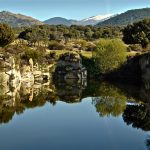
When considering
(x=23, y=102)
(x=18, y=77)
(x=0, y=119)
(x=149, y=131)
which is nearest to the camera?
(x=149, y=131)

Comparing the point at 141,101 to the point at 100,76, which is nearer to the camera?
the point at 141,101

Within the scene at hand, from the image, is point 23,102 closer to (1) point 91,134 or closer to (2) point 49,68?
(1) point 91,134

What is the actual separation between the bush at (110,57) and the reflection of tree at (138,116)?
35881mm

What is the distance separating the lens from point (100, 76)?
9500cm

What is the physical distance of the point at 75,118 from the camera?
168ft

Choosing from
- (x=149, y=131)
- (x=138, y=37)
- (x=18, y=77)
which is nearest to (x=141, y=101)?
(x=149, y=131)

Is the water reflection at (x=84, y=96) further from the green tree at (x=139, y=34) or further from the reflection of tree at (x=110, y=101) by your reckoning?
the green tree at (x=139, y=34)

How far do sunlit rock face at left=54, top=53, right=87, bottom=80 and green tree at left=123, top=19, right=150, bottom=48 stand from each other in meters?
19.4

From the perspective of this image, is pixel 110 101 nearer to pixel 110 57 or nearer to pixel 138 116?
pixel 138 116

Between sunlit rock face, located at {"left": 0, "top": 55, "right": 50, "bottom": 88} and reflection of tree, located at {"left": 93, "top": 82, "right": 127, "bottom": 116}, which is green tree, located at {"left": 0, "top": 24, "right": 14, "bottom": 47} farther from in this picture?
A: reflection of tree, located at {"left": 93, "top": 82, "right": 127, "bottom": 116}

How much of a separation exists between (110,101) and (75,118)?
1412cm

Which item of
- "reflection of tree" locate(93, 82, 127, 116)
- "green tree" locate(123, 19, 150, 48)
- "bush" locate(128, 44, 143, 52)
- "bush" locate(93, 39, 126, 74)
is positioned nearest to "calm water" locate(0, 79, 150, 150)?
"reflection of tree" locate(93, 82, 127, 116)

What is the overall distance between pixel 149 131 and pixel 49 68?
57211 mm

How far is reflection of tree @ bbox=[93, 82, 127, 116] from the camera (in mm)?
55619
